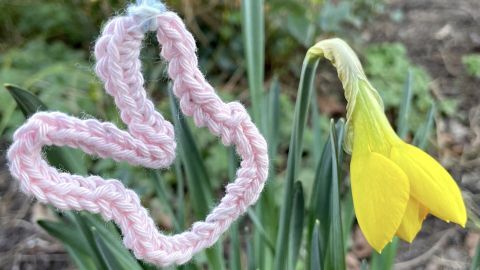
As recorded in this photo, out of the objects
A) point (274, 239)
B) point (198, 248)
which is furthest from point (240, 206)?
point (274, 239)

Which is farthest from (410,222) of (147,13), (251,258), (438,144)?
(438,144)

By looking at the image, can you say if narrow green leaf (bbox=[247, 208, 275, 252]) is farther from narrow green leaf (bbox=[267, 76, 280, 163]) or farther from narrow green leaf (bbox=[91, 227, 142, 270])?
narrow green leaf (bbox=[91, 227, 142, 270])

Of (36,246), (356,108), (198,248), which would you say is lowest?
(36,246)

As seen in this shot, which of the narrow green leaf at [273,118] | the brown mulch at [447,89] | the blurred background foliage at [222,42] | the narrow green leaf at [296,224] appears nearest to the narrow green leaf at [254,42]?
the narrow green leaf at [273,118]

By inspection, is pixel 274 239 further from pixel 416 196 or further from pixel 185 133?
pixel 416 196

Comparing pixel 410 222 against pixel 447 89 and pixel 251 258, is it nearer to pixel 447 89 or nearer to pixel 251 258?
pixel 251 258

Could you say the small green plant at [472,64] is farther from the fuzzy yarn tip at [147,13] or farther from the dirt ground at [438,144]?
the fuzzy yarn tip at [147,13]
